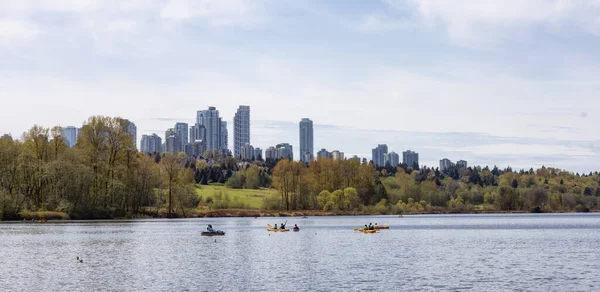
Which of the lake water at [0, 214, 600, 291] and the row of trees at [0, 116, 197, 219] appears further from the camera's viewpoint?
the row of trees at [0, 116, 197, 219]

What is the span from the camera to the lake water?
4366 centimetres

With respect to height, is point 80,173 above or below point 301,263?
above

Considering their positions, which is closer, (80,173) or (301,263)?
(301,263)

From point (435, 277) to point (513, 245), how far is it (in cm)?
3069

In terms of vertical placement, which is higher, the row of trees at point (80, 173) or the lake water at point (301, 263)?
the row of trees at point (80, 173)

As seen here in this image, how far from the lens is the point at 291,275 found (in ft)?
159

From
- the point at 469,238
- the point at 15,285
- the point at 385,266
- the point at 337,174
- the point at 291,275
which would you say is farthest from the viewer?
the point at 337,174

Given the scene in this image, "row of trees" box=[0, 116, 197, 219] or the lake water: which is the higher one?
"row of trees" box=[0, 116, 197, 219]

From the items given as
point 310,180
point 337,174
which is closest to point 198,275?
point 310,180

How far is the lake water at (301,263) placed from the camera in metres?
43.7

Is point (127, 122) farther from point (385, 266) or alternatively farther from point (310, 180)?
Answer: point (385, 266)

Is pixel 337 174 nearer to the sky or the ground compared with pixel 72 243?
nearer to the sky

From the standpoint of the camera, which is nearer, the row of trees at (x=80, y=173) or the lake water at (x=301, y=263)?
the lake water at (x=301, y=263)

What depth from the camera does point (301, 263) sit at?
185 feet
